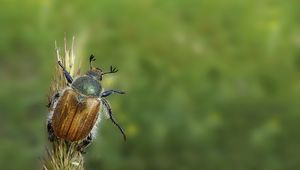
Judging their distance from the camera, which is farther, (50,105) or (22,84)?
(22,84)

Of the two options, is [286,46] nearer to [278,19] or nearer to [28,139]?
[278,19]

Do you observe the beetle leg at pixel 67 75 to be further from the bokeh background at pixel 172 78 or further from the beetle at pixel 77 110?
the bokeh background at pixel 172 78

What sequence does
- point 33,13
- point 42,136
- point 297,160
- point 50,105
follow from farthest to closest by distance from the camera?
point 33,13 < point 297,160 < point 42,136 < point 50,105

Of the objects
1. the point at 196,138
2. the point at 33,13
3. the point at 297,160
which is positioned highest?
the point at 33,13

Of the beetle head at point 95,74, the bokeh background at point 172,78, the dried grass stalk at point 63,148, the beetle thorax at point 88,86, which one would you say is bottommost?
the dried grass stalk at point 63,148

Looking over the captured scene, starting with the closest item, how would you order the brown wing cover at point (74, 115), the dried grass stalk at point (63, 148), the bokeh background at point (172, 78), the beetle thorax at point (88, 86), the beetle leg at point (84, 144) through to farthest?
the dried grass stalk at point (63, 148) → the beetle leg at point (84, 144) → the brown wing cover at point (74, 115) → the beetle thorax at point (88, 86) → the bokeh background at point (172, 78)

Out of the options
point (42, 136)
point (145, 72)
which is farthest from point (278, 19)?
point (42, 136)

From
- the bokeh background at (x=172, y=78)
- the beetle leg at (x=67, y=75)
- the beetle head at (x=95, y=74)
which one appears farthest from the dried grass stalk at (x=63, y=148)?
the bokeh background at (x=172, y=78)

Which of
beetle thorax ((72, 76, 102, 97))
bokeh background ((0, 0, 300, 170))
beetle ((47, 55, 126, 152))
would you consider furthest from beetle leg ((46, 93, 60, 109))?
bokeh background ((0, 0, 300, 170))
